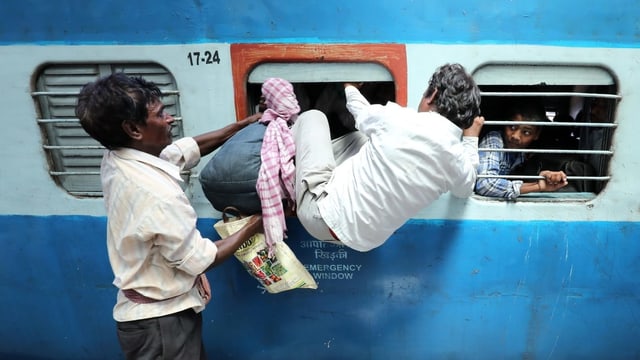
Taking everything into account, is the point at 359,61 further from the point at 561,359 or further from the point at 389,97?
the point at 561,359

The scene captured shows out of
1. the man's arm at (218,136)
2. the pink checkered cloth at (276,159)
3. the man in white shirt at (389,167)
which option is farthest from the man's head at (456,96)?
the man's arm at (218,136)

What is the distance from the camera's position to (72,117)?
6.31 feet

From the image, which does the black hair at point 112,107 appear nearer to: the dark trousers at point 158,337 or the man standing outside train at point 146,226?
the man standing outside train at point 146,226

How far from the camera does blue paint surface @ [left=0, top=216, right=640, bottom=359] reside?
6.34 ft

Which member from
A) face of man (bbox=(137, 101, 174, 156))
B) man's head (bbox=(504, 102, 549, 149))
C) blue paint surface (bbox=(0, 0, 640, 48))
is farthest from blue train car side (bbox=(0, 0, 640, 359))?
face of man (bbox=(137, 101, 174, 156))

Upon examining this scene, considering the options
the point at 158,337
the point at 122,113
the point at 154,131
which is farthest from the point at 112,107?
the point at 158,337

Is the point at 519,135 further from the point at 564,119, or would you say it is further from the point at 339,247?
the point at 339,247

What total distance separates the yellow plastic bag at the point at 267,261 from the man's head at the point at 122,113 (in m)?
0.47

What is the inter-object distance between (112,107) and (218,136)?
0.59 m

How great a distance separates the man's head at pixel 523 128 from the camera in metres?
2.00

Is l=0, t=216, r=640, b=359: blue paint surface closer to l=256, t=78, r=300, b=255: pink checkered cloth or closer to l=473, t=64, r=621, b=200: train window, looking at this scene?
l=473, t=64, r=621, b=200: train window

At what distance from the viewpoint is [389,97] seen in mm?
2010

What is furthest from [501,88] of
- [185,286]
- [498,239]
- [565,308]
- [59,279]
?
[59,279]

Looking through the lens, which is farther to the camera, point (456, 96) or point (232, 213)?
point (232, 213)
